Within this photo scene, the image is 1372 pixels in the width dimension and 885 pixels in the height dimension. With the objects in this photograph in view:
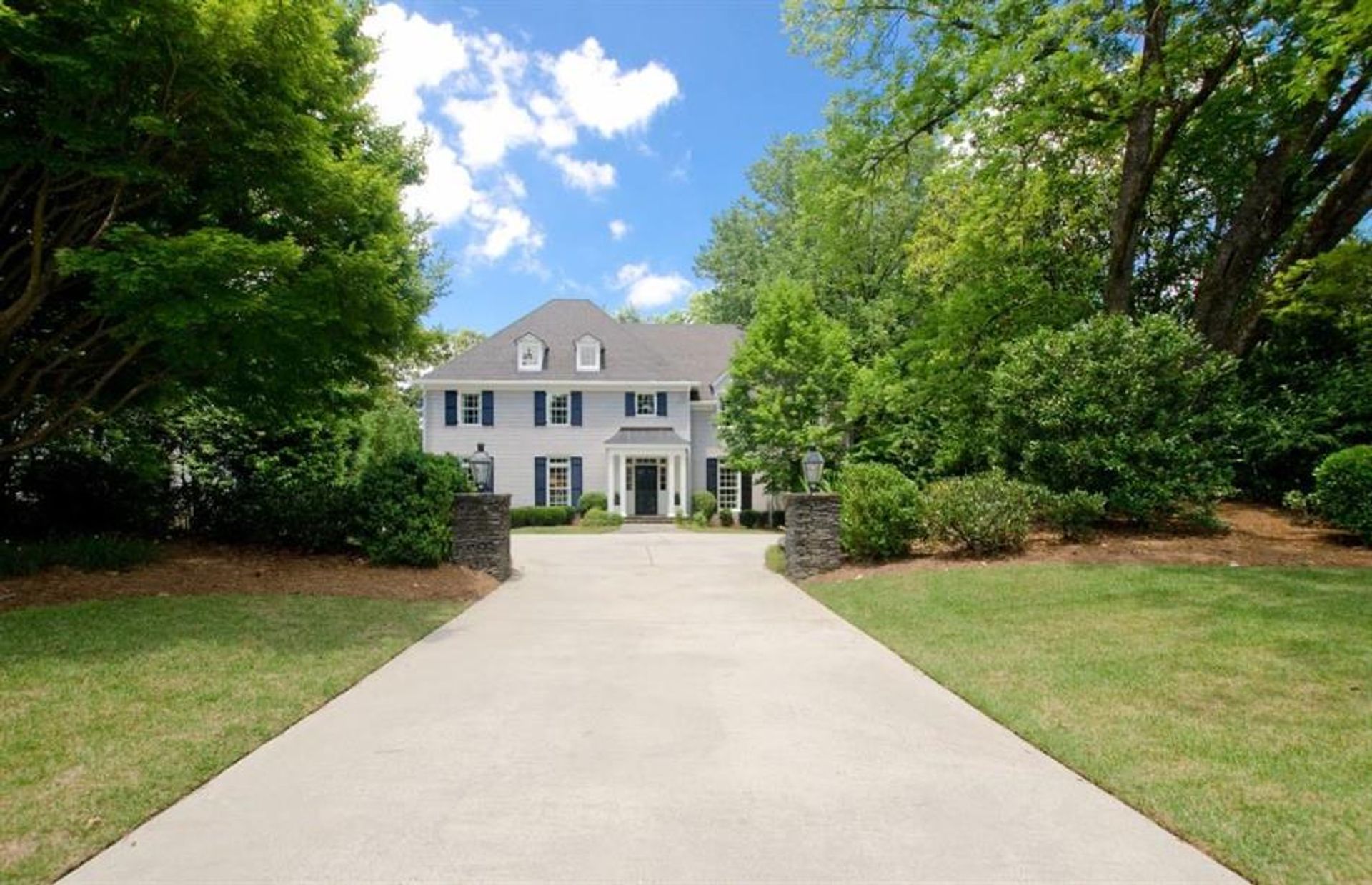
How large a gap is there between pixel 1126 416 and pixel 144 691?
499 inches

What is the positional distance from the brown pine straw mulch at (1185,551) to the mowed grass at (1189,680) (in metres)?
0.53

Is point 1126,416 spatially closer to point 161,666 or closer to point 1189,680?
point 1189,680

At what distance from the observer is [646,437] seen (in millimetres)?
27875

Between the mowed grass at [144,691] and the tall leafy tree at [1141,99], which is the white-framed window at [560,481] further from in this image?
the mowed grass at [144,691]

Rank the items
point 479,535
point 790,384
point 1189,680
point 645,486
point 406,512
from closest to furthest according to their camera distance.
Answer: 1. point 1189,680
2. point 406,512
3. point 479,535
4. point 790,384
5. point 645,486

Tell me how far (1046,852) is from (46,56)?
1006 centimetres

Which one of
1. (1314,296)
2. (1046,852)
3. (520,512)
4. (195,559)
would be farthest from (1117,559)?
(520,512)

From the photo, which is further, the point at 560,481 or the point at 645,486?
the point at 645,486

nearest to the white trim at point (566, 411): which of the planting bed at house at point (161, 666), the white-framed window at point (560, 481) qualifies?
the white-framed window at point (560, 481)

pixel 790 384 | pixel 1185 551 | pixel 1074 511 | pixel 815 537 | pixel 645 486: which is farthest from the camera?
pixel 645 486

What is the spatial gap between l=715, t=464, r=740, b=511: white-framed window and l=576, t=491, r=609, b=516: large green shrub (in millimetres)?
4675

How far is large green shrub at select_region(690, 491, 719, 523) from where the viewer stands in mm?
27297

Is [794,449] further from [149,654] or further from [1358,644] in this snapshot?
[149,654]

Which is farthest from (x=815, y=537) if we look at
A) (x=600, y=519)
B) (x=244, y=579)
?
(x=600, y=519)
